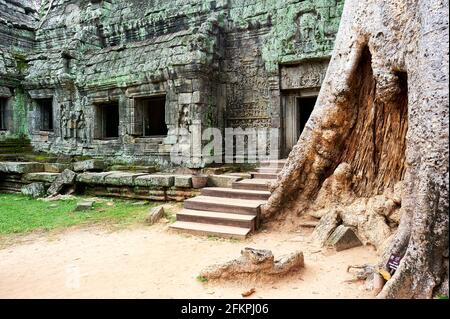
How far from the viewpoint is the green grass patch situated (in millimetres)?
5684

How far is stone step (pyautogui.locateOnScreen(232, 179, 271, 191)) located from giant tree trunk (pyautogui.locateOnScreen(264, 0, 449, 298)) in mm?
942

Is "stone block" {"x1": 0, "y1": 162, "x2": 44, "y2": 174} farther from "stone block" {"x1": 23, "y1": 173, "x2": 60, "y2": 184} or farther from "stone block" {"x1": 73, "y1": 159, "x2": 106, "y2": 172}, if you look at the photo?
"stone block" {"x1": 73, "y1": 159, "x2": 106, "y2": 172}

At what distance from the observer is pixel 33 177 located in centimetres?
851

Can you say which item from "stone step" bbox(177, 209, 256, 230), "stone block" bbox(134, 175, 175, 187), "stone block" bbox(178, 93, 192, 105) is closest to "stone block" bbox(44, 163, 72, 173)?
"stone block" bbox(134, 175, 175, 187)

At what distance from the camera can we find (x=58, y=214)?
6355 mm

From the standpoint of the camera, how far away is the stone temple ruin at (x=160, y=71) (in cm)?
757

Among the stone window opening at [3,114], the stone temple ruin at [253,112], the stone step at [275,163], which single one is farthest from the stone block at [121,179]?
the stone window opening at [3,114]

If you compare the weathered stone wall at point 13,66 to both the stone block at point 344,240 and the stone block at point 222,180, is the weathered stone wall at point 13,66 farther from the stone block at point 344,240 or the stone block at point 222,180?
the stone block at point 344,240

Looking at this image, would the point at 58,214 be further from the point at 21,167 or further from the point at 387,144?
the point at 387,144

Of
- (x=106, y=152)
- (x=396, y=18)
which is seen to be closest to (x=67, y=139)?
(x=106, y=152)

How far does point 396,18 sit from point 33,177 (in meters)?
8.33

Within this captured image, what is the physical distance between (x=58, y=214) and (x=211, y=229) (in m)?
3.19

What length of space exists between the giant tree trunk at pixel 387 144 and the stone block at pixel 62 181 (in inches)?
203
